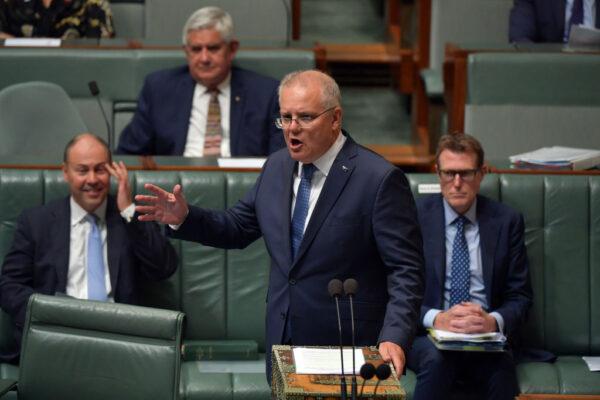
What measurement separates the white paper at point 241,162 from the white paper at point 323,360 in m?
1.63

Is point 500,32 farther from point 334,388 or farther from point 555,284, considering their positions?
point 334,388

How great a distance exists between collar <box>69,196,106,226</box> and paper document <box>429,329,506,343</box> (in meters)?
1.08

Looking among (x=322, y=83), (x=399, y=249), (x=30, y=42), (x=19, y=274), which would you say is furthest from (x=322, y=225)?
(x=30, y=42)

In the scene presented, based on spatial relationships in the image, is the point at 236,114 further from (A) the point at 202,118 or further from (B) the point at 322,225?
(B) the point at 322,225

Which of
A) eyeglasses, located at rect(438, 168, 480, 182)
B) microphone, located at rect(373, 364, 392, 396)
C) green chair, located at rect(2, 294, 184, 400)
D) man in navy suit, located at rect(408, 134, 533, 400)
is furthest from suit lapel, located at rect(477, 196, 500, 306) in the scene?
microphone, located at rect(373, 364, 392, 396)

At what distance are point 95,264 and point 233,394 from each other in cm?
59

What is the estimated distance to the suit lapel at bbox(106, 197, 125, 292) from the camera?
3537 millimetres

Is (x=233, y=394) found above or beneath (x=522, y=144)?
beneath

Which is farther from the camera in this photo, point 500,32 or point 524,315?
point 500,32

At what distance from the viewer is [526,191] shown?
148 inches

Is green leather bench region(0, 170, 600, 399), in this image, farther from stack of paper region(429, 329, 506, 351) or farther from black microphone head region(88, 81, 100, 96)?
black microphone head region(88, 81, 100, 96)

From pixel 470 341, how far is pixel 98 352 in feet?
4.08

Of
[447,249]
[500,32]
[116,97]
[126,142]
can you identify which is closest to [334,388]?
[447,249]

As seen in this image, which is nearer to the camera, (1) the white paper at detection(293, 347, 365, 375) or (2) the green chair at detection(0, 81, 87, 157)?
(1) the white paper at detection(293, 347, 365, 375)
